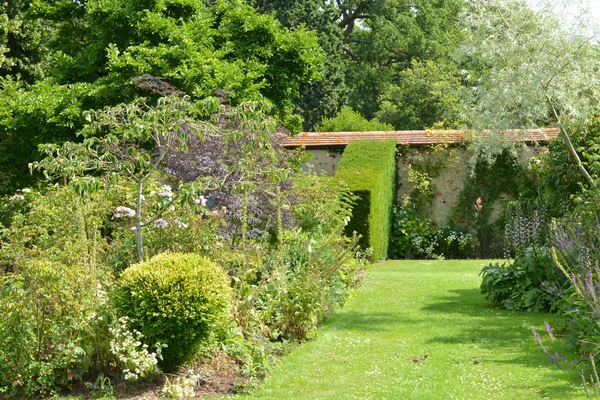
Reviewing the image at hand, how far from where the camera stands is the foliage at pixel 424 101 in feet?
92.0

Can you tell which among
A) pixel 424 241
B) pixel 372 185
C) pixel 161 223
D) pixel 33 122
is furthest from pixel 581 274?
A: pixel 33 122

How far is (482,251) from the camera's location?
18.2 meters

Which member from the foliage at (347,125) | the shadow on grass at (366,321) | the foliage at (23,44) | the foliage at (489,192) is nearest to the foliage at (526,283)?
the shadow on grass at (366,321)

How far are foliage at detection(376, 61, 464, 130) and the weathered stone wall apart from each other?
9380mm

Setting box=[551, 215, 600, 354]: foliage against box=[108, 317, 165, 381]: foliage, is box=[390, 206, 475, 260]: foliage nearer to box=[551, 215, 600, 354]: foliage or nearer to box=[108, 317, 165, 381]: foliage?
box=[551, 215, 600, 354]: foliage

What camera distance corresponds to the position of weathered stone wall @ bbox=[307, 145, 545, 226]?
18.5m

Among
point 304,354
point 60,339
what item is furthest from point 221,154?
point 60,339

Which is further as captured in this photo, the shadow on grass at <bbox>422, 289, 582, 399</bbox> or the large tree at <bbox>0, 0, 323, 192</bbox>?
the large tree at <bbox>0, 0, 323, 192</bbox>

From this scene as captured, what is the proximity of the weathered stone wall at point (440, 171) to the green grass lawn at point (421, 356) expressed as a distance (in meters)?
7.49

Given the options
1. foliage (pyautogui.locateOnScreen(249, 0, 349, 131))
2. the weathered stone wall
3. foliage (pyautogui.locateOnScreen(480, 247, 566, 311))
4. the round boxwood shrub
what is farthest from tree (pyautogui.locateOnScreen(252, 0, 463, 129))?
the round boxwood shrub

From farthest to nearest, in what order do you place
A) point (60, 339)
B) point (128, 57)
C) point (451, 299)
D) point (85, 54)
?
point (85, 54) < point (128, 57) < point (451, 299) < point (60, 339)

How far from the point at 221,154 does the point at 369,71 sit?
900 inches

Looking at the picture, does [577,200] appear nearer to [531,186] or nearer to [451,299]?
[451,299]

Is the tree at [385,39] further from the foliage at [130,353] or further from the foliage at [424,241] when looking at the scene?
the foliage at [130,353]
